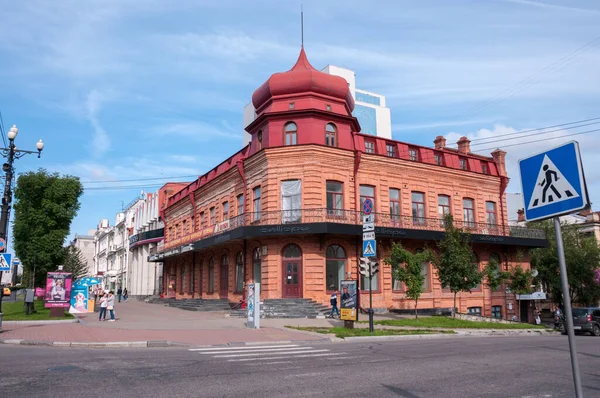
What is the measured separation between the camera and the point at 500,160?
37469 millimetres

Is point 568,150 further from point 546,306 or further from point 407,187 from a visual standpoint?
point 546,306

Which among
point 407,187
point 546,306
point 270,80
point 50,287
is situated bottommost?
point 546,306

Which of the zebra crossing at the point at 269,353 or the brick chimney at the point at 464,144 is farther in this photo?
the brick chimney at the point at 464,144

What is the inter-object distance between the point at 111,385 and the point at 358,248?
21.4 metres

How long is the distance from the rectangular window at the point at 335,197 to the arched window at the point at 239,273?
291 inches

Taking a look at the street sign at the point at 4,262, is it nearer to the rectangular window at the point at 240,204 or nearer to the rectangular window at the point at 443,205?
the rectangular window at the point at 240,204

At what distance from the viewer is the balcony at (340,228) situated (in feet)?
86.2

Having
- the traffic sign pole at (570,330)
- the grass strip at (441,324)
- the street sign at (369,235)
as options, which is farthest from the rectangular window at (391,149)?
the traffic sign pole at (570,330)

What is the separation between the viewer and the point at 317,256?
2712 cm

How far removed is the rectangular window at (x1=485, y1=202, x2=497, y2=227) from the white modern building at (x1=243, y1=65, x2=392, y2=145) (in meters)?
30.4

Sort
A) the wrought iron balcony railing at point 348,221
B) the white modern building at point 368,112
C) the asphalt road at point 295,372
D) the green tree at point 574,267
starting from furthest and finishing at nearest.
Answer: the white modern building at point 368,112
the green tree at point 574,267
the wrought iron balcony railing at point 348,221
the asphalt road at point 295,372

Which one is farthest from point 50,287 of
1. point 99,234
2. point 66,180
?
point 99,234

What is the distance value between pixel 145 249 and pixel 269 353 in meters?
50.2

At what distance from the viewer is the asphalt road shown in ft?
25.6
